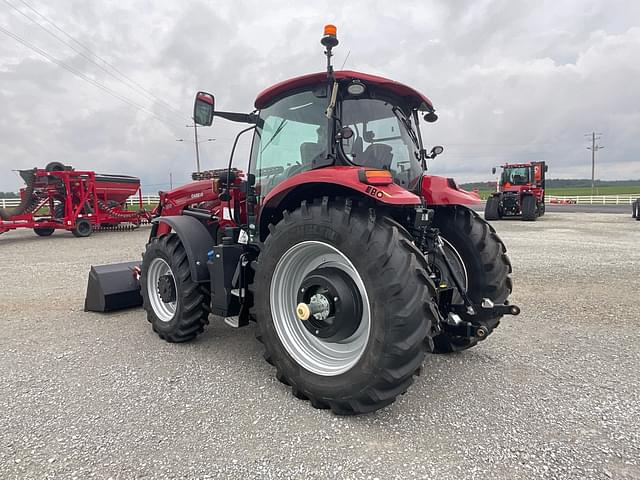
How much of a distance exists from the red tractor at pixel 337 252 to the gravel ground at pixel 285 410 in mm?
266

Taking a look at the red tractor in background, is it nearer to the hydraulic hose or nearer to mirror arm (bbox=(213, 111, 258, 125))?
mirror arm (bbox=(213, 111, 258, 125))

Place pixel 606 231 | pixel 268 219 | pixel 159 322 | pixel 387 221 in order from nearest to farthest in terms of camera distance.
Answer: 1. pixel 387 221
2. pixel 268 219
3. pixel 159 322
4. pixel 606 231

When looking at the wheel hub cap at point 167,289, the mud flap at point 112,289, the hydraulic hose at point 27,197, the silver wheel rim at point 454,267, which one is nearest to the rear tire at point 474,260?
the silver wheel rim at point 454,267

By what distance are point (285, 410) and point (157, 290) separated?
2.20 meters

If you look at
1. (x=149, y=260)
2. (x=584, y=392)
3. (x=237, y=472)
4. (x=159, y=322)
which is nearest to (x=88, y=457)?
(x=237, y=472)

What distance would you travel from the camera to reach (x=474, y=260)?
11.2ft

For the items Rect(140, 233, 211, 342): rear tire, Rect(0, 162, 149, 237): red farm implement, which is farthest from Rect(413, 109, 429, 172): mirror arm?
Rect(0, 162, 149, 237): red farm implement

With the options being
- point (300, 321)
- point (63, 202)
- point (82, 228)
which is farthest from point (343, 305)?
point (63, 202)

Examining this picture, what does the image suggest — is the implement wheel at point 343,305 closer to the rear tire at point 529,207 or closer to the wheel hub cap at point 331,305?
the wheel hub cap at point 331,305

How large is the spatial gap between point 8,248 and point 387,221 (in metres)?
12.5

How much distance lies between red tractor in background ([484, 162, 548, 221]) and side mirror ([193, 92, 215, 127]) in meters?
17.3

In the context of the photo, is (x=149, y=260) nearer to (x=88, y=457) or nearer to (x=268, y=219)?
(x=268, y=219)

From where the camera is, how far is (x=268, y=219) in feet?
10.8

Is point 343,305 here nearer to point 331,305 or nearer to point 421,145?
point 331,305
